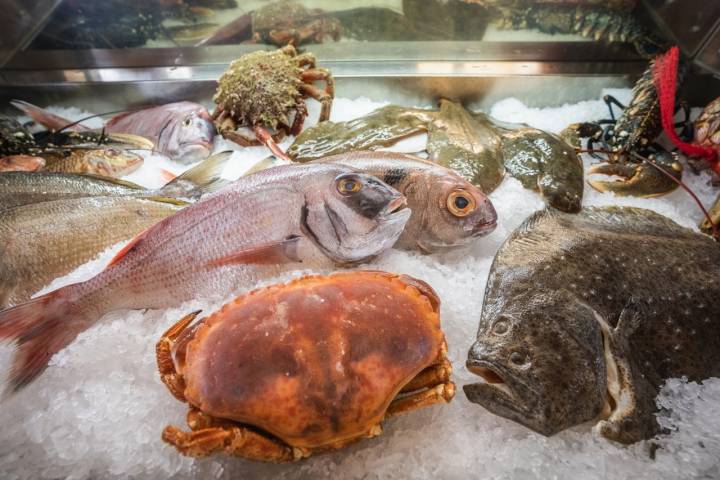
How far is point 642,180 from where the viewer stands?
2135 millimetres

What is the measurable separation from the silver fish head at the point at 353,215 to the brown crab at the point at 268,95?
126 centimetres

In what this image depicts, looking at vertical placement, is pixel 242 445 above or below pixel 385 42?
below

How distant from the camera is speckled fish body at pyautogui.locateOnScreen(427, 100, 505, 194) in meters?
2.04

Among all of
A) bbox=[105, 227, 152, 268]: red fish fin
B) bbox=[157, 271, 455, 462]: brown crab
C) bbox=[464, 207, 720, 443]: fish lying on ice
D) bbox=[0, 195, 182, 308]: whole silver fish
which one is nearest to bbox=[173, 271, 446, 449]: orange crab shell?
bbox=[157, 271, 455, 462]: brown crab

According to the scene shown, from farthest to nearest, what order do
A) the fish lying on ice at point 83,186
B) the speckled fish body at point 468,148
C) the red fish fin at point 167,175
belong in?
the red fish fin at point 167,175, the speckled fish body at point 468,148, the fish lying on ice at point 83,186

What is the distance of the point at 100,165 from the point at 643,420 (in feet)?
10.2

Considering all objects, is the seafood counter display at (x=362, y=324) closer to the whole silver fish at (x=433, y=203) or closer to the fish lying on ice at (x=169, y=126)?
the whole silver fish at (x=433, y=203)

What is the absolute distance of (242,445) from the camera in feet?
3.24

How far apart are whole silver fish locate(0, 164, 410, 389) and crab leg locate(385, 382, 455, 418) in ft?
1.92

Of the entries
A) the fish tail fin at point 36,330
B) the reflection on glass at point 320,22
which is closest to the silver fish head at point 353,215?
the fish tail fin at point 36,330

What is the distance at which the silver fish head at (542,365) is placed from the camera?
1.07 meters

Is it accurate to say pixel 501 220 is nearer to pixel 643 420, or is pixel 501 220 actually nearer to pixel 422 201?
pixel 422 201

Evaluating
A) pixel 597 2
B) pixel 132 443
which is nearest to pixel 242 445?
pixel 132 443

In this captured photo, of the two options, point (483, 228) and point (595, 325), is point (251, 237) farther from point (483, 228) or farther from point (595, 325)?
point (595, 325)
